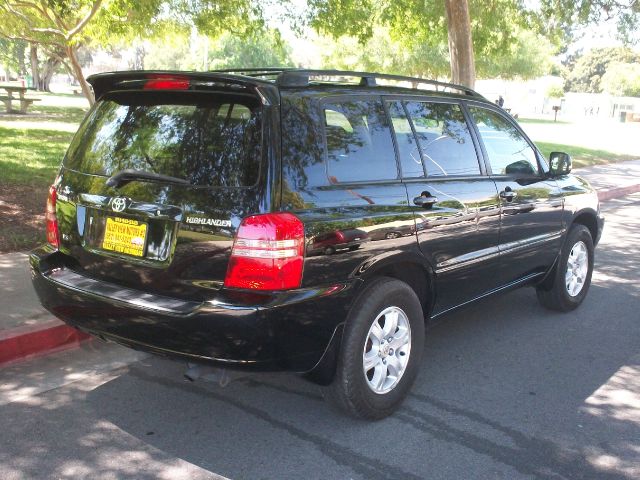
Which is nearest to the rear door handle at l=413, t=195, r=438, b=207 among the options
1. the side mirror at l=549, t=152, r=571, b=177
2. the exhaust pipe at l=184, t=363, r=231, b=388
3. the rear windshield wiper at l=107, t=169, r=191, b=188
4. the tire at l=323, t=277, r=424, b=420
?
the tire at l=323, t=277, r=424, b=420

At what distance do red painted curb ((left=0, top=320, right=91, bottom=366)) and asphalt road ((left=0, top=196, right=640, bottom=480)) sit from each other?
0.38ft

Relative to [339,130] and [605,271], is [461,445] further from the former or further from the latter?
[605,271]

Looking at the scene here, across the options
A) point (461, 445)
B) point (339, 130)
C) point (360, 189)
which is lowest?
point (461, 445)

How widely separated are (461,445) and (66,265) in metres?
2.39

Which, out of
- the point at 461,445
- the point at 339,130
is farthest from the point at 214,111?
the point at 461,445

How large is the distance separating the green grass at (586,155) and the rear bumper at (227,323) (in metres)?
15.0

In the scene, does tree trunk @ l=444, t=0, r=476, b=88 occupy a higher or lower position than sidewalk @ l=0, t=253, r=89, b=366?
higher

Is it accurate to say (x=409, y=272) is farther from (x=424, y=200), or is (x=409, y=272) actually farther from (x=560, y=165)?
(x=560, y=165)

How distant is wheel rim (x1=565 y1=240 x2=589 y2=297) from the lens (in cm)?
570

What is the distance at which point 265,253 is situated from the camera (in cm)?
304

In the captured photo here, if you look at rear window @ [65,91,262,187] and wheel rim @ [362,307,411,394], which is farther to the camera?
wheel rim @ [362,307,411,394]

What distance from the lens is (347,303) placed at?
335cm

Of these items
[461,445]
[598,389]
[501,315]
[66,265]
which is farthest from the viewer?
[501,315]

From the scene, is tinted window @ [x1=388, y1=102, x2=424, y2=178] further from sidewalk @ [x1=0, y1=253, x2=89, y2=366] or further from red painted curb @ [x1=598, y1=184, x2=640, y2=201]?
red painted curb @ [x1=598, y1=184, x2=640, y2=201]
